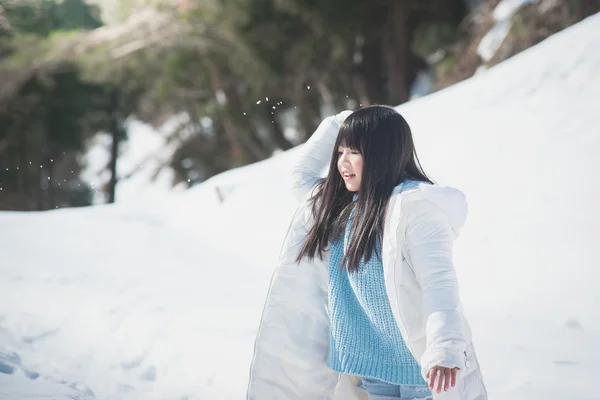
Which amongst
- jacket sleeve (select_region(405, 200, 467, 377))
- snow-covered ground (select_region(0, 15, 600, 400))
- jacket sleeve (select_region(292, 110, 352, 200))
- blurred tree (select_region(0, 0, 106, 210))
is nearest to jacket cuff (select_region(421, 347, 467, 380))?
jacket sleeve (select_region(405, 200, 467, 377))

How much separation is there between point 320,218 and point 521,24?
6.43 meters

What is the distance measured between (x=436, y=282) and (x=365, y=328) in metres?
0.27

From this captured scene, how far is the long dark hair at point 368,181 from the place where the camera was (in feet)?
4.93

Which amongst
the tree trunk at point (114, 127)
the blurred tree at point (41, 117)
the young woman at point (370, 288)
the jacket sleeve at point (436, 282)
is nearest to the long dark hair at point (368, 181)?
the young woman at point (370, 288)

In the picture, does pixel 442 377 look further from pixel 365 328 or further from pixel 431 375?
pixel 365 328

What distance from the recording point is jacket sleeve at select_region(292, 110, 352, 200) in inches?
71.3

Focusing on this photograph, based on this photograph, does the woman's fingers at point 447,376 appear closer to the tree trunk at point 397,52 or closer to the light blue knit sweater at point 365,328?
the light blue knit sweater at point 365,328

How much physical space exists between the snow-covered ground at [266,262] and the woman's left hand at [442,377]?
1215 mm

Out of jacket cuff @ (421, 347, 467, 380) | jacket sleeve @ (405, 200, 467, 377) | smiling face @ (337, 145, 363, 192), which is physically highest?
smiling face @ (337, 145, 363, 192)

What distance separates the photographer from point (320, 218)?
1630 millimetres

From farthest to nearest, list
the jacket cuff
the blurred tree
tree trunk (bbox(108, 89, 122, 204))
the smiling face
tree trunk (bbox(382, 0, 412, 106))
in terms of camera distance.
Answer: tree trunk (bbox(108, 89, 122, 204)) < the blurred tree < tree trunk (bbox(382, 0, 412, 106)) < the smiling face < the jacket cuff

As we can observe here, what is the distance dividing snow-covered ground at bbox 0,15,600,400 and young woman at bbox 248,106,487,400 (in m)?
1.03

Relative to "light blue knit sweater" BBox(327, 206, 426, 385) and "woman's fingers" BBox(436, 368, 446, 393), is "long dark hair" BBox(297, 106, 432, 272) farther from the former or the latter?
"woman's fingers" BBox(436, 368, 446, 393)

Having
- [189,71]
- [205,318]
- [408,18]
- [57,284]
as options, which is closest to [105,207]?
[57,284]
